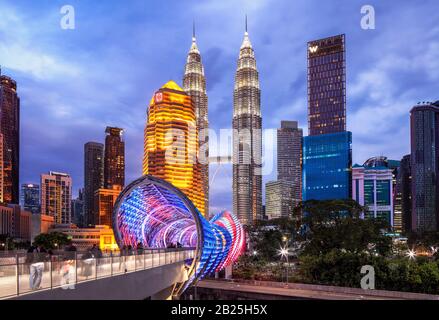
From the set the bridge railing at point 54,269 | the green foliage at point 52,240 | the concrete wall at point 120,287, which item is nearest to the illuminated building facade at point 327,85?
the green foliage at point 52,240

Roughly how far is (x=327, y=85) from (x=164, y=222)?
449 feet

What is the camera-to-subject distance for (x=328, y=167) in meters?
142

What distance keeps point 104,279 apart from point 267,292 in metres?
23.6

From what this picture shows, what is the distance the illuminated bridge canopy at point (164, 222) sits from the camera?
25.2 meters

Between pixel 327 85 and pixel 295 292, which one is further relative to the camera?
pixel 327 85

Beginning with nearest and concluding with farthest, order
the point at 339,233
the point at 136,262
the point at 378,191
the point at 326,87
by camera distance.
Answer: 1. the point at 136,262
2. the point at 339,233
3. the point at 326,87
4. the point at 378,191

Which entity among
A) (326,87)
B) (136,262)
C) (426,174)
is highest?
(326,87)

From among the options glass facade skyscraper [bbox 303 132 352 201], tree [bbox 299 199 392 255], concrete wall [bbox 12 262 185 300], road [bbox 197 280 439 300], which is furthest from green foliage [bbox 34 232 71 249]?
glass facade skyscraper [bbox 303 132 352 201]

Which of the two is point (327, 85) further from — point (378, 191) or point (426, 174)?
point (426, 174)

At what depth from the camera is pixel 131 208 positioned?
30.9m

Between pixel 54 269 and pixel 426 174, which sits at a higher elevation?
pixel 426 174

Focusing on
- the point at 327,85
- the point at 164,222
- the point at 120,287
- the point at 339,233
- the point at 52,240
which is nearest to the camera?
the point at 120,287

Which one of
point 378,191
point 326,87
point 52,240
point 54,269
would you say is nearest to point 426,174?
point 378,191
